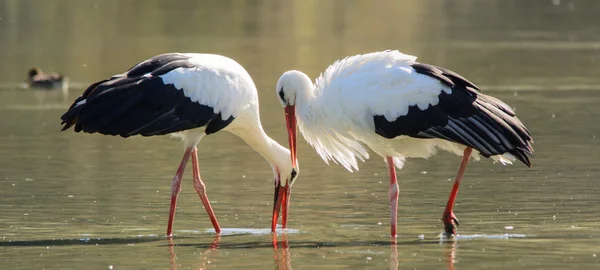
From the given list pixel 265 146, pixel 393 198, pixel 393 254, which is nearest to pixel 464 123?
pixel 393 198

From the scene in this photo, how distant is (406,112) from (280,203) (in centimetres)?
175

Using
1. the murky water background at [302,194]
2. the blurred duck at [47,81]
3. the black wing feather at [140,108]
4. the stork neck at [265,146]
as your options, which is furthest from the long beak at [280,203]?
the blurred duck at [47,81]

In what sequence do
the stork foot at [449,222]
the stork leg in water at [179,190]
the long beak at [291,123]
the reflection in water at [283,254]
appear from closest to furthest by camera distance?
the reflection in water at [283,254] < the stork foot at [449,222] < the stork leg in water at [179,190] < the long beak at [291,123]

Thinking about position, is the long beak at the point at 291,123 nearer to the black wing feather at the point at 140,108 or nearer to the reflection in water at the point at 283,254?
the black wing feather at the point at 140,108

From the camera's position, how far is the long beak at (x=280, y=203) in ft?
43.9

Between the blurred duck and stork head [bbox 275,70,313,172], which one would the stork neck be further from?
the blurred duck

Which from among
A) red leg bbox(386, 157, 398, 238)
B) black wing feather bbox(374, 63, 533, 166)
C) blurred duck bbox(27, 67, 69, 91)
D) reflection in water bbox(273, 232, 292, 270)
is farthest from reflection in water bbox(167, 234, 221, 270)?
blurred duck bbox(27, 67, 69, 91)

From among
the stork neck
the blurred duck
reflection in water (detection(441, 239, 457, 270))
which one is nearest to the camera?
reflection in water (detection(441, 239, 457, 270))

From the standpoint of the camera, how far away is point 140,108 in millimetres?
13242

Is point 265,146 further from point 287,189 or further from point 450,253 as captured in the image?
point 450,253

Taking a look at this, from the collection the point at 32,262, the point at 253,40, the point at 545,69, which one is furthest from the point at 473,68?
the point at 32,262

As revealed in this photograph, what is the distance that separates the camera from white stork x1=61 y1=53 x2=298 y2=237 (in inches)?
516

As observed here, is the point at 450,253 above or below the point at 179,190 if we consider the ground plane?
above

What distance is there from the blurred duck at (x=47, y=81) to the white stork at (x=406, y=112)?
14.4 m
